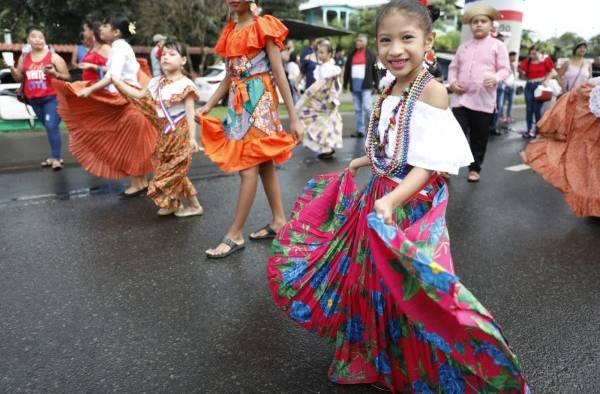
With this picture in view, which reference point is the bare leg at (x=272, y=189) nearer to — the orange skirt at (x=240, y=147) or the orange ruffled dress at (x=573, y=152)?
the orange skirt at (x=240, y=147)

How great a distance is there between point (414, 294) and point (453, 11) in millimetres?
49687

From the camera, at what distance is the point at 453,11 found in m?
46.2

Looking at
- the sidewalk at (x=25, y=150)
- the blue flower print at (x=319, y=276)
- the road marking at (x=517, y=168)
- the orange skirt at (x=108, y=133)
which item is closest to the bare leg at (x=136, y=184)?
the orange skirt at (x=108, y=133)

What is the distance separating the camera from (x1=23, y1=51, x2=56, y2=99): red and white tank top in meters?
6.10

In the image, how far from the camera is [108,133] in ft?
16.5

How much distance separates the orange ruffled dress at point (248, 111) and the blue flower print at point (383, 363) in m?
1.74

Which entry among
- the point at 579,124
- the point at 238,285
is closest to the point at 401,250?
the point at 238,285

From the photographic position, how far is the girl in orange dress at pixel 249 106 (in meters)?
3.32

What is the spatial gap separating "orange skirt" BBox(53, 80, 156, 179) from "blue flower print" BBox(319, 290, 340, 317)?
3371 millimetres

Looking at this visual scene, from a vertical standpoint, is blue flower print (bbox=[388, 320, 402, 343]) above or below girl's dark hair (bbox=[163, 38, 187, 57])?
below

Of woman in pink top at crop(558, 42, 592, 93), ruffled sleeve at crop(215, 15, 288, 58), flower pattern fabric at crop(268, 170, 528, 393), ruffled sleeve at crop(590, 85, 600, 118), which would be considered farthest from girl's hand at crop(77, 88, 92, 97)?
woman in pink top at crop(558, 42, 592, 93)

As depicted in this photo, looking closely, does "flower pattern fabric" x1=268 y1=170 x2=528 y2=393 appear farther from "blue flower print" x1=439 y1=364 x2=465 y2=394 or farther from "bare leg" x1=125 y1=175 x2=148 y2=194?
"bare leg" x1=125 y1=175 x2=148 y2=194

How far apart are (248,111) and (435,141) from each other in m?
1.83

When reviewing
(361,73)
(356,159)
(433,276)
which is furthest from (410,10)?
(361,73)
